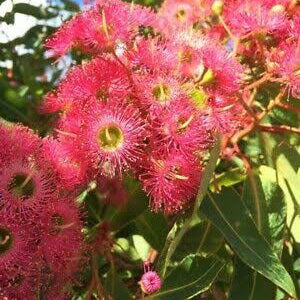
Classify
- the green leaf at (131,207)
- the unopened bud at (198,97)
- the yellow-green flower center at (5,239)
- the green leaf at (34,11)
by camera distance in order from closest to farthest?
the yellow-green flower center at (5,239) → the unopened bud at (198,97) → the green leaf at (131,207) → the green leaf at (34,11)

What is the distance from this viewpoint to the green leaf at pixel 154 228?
1664 millimetres

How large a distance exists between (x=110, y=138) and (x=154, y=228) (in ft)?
1.34

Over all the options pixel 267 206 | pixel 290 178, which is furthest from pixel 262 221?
pixel 290 178

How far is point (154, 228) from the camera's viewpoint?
5.49ft

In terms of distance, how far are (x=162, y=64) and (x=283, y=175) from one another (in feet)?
1.63

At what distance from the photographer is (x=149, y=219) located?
5.50 feet

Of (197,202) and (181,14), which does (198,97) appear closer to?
(197,202)

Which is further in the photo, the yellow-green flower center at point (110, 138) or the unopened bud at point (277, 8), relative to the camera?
the unopened bud at point (277, 8)

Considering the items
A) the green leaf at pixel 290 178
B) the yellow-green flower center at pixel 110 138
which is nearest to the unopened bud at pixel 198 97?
the yellow-green flower center at pixel 110 138

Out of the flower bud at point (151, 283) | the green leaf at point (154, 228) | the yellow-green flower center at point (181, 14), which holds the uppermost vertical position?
the yellow-green flower center at point (181, 14)

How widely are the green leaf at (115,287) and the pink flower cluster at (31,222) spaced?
22cm

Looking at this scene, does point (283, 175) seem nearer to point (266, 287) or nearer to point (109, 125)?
point (266, 287)

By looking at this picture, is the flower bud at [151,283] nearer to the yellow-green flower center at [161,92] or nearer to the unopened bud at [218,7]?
the yellow-green flower center at [161,92]

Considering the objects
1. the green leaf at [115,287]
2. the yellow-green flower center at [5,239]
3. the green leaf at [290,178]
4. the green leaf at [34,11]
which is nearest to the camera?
the yellow-green flower center at [5,239]
